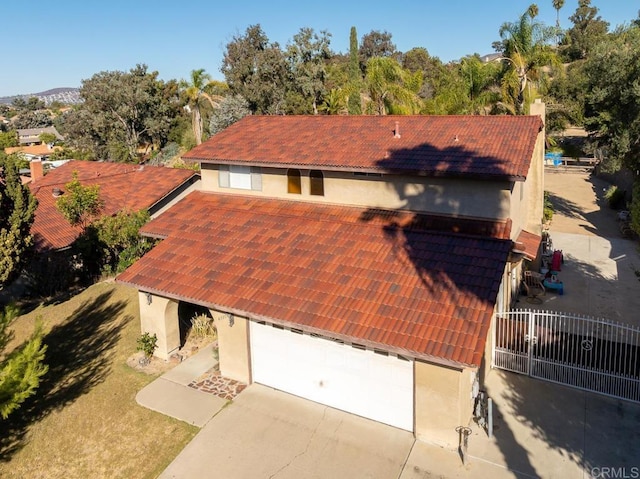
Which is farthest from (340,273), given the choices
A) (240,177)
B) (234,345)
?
(240,177)

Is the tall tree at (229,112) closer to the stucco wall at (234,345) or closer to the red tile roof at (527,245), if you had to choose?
the red tile roof at (527,245)

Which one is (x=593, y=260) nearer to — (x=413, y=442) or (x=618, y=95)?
(x=618, y=95)

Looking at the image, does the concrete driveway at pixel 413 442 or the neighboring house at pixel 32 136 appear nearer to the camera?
the concrete driveway at pixel 413 442

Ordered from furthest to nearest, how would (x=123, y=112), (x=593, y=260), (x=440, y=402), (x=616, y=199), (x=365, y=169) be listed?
(x=123, y=112)
(x=616, y=199)
(x=593, y=260)
(x=365, y=169)
(x=440, y=402)

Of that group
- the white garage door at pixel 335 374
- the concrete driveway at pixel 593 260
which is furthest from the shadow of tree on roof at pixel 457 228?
the concrete driveway at pixel 593 260

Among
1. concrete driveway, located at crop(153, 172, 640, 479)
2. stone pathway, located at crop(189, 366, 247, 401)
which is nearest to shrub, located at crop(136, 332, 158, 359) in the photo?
concrete driveway, located at crop(153, 172, 640, 479)
